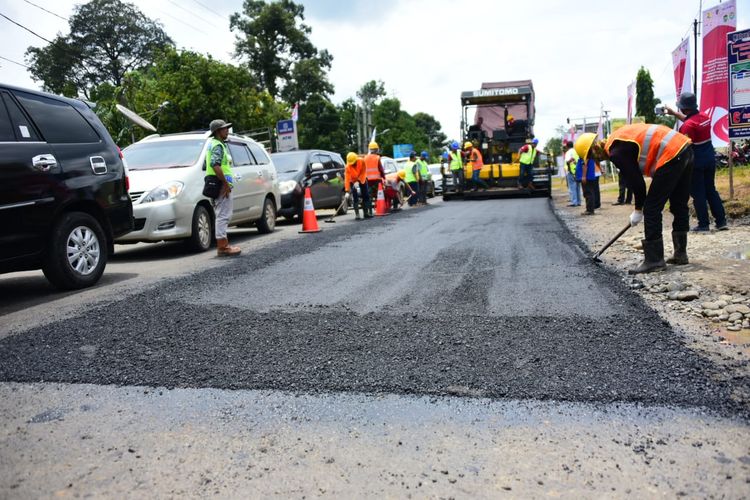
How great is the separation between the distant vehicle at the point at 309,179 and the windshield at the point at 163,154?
13.6 ft

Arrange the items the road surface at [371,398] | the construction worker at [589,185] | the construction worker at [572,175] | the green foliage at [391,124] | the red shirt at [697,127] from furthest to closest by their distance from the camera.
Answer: the green foliage at [391,124] → the construction worker at [572,175] → the construction worker at [589,185] → the red shirt at [697,127] → the road surface at [371,398]

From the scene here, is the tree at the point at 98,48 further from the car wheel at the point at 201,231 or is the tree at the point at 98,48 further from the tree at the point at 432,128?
the tree at the point at 432,128

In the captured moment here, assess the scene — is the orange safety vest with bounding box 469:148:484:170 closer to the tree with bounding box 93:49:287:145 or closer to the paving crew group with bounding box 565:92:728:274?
the paving crew group with bounding box 565:92:728:274

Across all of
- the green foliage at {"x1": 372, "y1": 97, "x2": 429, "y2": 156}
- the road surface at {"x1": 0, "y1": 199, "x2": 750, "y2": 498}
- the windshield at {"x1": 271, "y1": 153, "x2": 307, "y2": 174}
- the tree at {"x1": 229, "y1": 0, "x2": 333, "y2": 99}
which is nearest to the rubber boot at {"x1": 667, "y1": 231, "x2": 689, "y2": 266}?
the road surface at {"x1": 0, "y1": 199, "x2": 750, "y2": 498}

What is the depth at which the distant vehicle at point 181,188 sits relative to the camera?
324 inches

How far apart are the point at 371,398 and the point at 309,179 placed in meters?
11.5

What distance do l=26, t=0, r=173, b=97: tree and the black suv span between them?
52493 mm

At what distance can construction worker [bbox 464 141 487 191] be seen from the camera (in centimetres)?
1967

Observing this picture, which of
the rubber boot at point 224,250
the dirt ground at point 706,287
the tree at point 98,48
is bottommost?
the dirt ground at point 706,287

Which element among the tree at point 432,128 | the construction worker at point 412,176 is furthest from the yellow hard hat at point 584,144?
the tree at point 432,128

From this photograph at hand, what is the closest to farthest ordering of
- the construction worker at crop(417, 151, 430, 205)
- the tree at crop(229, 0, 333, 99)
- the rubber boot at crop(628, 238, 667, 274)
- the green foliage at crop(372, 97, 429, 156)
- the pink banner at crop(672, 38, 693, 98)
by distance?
the rubber boot at crop(628, 238, 667, 274) < the pink banner at crop(672, 38, 693, 98) < the construction worker at crop(417, 151, 430, 205) < the tree at crop(229, 0, 333, 99) < the green foliage at crop(372, 97, 429, 156)

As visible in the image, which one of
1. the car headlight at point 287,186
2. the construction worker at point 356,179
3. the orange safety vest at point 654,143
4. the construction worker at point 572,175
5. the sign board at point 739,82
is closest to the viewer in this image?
the orange safety vest at point 654,143

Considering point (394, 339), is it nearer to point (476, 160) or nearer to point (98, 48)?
point (476, 160)

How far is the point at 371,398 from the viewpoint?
9.73 feet
